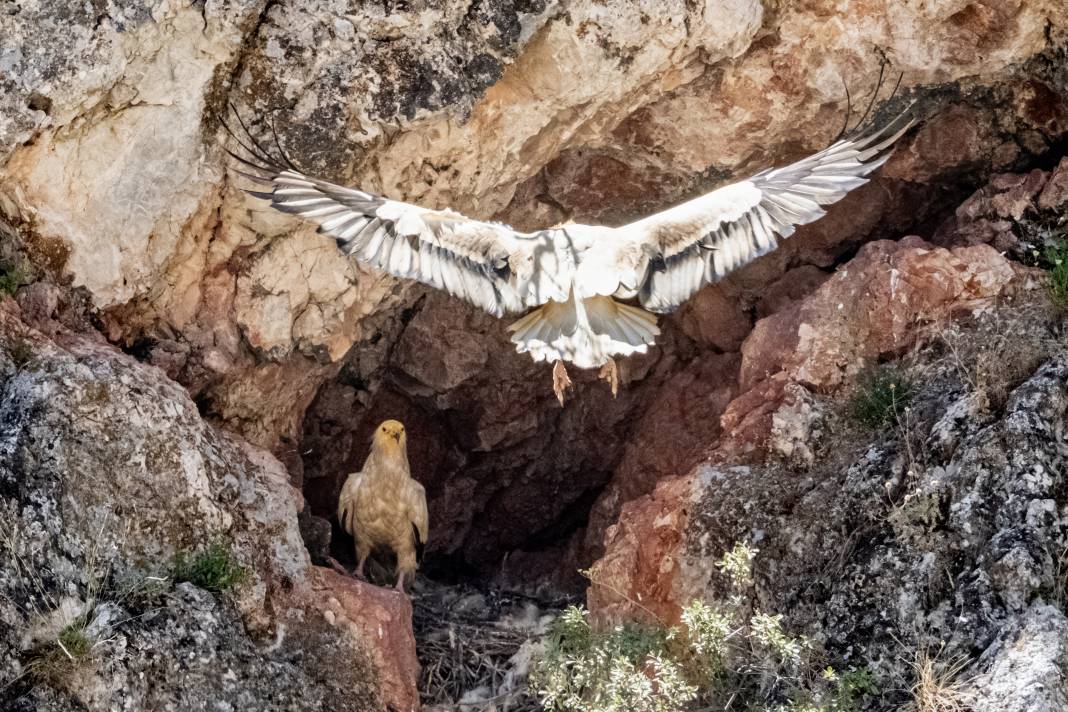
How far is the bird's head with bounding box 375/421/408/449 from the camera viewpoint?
8.91 meters

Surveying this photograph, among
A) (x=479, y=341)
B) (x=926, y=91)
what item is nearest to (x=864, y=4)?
(x=926, y=91)

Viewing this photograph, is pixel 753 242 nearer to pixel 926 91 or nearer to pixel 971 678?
pixel 926 91

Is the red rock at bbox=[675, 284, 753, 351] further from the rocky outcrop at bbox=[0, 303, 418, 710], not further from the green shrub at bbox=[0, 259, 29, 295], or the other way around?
the green shrub at bbox=[0, 259, 29, 295]

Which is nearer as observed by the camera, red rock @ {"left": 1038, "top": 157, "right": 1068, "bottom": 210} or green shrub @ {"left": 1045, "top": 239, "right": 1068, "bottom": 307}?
green shrub @ {"left": 1045, "top": 239, "right": 1068, "bottom": 307}

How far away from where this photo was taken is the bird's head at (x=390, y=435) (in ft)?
29.2

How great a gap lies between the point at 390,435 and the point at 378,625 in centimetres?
173

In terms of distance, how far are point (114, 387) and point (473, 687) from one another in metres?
2.63

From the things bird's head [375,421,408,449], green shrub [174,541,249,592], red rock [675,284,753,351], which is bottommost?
bird's head [375,421,408,449]

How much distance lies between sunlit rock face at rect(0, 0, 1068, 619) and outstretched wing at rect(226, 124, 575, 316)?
1.06 ft

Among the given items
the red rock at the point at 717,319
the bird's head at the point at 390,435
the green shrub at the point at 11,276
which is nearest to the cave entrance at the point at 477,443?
the bird's head at the point at 390,435

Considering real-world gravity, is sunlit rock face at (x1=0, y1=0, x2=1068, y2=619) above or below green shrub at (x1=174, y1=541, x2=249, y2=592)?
above

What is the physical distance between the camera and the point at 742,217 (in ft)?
24.9

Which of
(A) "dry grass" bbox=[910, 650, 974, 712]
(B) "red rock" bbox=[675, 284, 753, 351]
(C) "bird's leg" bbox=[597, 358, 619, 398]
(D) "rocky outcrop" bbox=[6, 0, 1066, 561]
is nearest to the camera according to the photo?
(A) "dry grass" bbox=[910, 650, 974, 712]

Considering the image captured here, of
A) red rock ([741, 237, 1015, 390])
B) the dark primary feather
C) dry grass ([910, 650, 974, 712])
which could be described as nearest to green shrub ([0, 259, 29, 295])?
the dark primary feather
